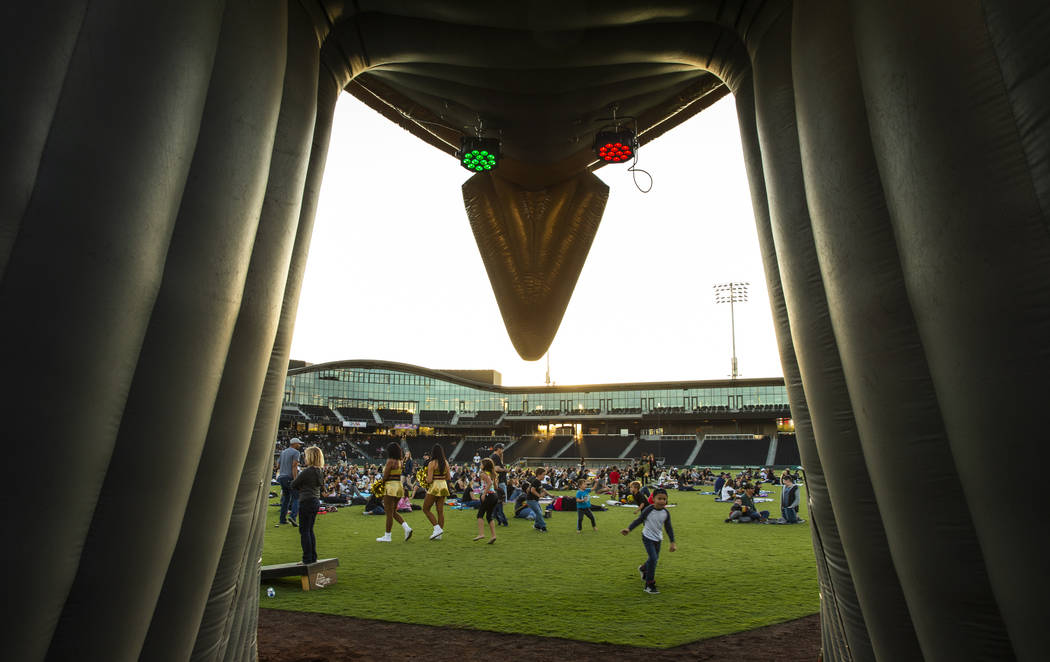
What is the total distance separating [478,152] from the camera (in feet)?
23.2

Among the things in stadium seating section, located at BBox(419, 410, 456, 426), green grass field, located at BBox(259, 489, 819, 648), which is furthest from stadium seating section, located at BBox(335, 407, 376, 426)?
green grass field, located at BBox(259, 489, 819, 648)

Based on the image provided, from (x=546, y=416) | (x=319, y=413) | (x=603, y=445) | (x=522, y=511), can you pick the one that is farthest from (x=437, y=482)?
(x=319, y=413)

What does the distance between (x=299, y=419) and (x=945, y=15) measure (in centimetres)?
6947

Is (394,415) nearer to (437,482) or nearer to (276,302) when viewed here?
(437,482)

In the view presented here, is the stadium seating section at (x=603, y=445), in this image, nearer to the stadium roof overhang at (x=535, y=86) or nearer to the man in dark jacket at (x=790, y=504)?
the man in dark jacket at (x=790, y=504)

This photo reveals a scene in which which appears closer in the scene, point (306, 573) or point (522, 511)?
point (306, 573)

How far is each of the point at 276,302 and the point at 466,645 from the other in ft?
9.92

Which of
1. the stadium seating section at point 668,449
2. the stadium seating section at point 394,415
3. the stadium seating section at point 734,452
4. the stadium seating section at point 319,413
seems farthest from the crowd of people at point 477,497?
the stadium seating section at point 394,415

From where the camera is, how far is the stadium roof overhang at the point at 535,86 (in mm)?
4059

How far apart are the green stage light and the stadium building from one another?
131ft

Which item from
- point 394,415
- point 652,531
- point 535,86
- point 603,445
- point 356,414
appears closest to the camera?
point 535,86

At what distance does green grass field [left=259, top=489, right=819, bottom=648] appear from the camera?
17.2 feet

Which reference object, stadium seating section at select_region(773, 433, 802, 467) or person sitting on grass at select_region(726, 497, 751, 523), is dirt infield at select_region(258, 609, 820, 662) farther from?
stadium seating section at select_region(773, 433, 802, 467)

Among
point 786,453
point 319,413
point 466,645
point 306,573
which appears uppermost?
point 319,413
